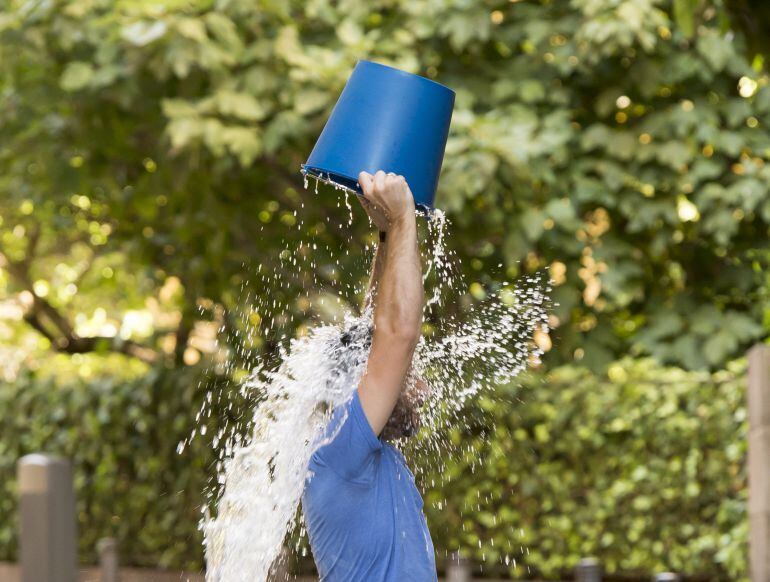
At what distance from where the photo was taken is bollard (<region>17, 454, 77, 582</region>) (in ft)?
9.68

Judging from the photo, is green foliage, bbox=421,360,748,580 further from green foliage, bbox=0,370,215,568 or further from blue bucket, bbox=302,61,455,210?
blue bucket, bbox=302,61,455,210

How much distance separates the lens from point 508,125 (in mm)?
7270

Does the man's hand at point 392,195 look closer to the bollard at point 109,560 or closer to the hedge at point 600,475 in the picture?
the hedge at point 600,475

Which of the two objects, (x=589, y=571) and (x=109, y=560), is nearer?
(x=589, y=571)

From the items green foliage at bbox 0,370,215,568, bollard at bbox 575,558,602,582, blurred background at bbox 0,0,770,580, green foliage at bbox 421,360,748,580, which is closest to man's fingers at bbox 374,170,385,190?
bollard at bbox 575,558,602,582

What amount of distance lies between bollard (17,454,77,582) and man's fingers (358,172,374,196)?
1012 millimetres

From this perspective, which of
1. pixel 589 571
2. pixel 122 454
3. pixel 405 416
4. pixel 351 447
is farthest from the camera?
pixel 122 454

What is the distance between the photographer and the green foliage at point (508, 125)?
23.1 ft

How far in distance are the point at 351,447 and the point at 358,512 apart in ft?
0.47

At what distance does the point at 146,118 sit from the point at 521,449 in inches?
133

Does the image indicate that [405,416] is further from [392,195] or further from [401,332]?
[392,195]

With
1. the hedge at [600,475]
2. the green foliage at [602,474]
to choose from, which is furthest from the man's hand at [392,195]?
the green foliage at [602,474]

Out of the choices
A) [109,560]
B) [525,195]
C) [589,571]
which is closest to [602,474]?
[525,195]

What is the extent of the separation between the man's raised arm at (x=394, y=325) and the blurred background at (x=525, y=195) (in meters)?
3.83
